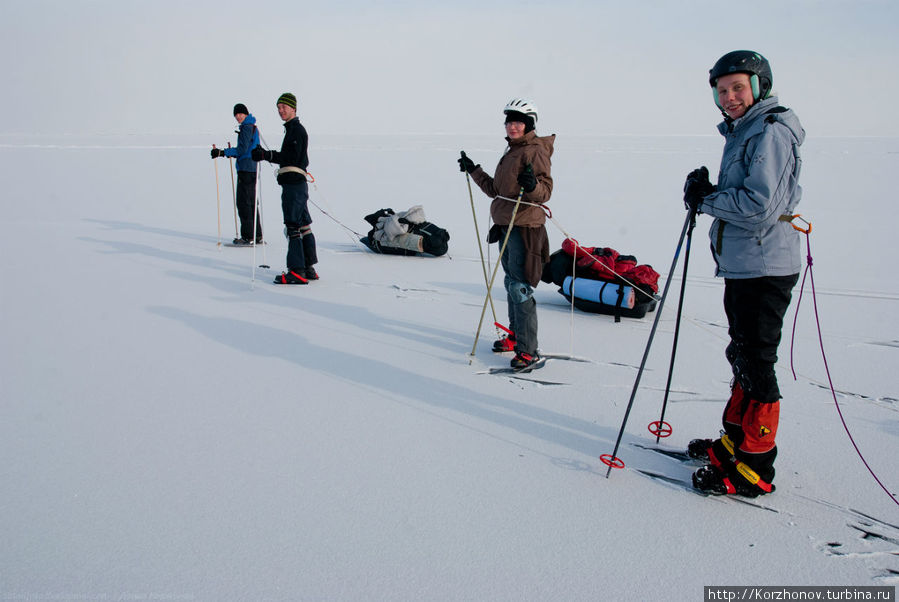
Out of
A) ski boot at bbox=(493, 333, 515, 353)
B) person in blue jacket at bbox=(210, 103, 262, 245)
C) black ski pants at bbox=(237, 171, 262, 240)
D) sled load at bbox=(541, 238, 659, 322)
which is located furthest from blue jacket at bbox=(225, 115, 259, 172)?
ski boot at bbox=(493, 333, 515, 353)

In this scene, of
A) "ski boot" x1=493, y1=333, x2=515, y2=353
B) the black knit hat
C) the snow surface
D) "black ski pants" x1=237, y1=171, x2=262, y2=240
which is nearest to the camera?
the snow surface

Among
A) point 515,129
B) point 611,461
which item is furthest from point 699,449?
point 515,129

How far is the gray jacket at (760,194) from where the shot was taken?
2.53 meters

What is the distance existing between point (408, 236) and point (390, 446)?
5450mm

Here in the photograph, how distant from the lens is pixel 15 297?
605 cm

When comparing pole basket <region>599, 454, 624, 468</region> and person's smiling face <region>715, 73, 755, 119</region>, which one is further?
pole basket <region>599, 454, 624, 468</region>

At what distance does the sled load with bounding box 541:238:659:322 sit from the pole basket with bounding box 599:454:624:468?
99.5 inches

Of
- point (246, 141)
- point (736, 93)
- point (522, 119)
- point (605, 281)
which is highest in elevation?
point (246, 141)

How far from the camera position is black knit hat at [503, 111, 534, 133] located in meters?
4.14

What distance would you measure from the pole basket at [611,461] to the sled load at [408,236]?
5491mm

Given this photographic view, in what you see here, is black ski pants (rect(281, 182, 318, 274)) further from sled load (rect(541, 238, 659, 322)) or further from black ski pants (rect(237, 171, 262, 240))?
sled load (rect(541, 238, 659, 322))

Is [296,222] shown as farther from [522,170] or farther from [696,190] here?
[696,190]

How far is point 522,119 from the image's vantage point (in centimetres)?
416

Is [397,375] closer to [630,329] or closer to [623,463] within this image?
[623,463]
